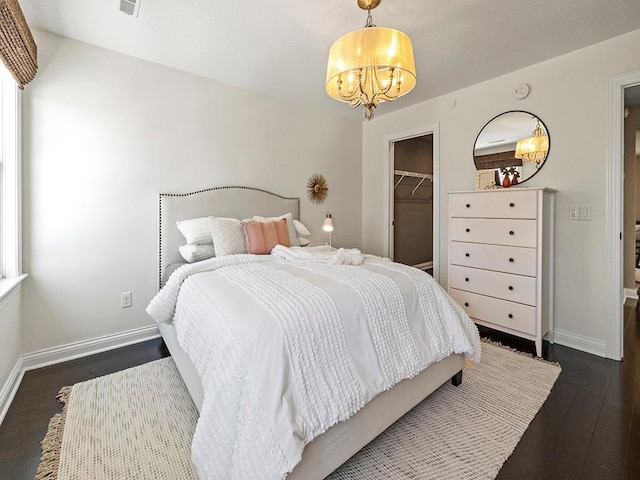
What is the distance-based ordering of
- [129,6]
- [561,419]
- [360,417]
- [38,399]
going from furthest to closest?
[129,6], [38,399], [561,419], [360,417]

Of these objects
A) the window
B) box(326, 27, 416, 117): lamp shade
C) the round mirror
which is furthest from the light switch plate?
the window

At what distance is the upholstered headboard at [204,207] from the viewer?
8.81ft

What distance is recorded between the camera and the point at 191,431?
1.52 meters

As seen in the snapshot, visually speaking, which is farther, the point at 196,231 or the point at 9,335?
the point at 196,231

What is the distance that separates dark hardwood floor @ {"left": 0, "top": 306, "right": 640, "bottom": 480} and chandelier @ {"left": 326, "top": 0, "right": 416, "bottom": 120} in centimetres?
202

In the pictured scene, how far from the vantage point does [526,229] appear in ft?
7.86

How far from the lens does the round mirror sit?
2.72 meters

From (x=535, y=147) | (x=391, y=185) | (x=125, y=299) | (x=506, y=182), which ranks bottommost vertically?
(x=125, y=299)

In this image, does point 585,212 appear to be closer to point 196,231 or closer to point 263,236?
point 263,236

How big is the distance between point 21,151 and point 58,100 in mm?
459

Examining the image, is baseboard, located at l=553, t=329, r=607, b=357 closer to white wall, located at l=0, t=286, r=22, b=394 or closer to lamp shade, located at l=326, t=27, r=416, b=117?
lamp shade, located at l=326, t=27, r=416, b=117

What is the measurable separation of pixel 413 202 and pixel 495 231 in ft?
8.36

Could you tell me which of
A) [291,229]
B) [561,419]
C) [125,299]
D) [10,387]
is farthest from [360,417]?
[125,299]

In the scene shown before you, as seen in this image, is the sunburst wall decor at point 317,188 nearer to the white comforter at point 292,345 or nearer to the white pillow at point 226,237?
the white pillow at point 226,237
